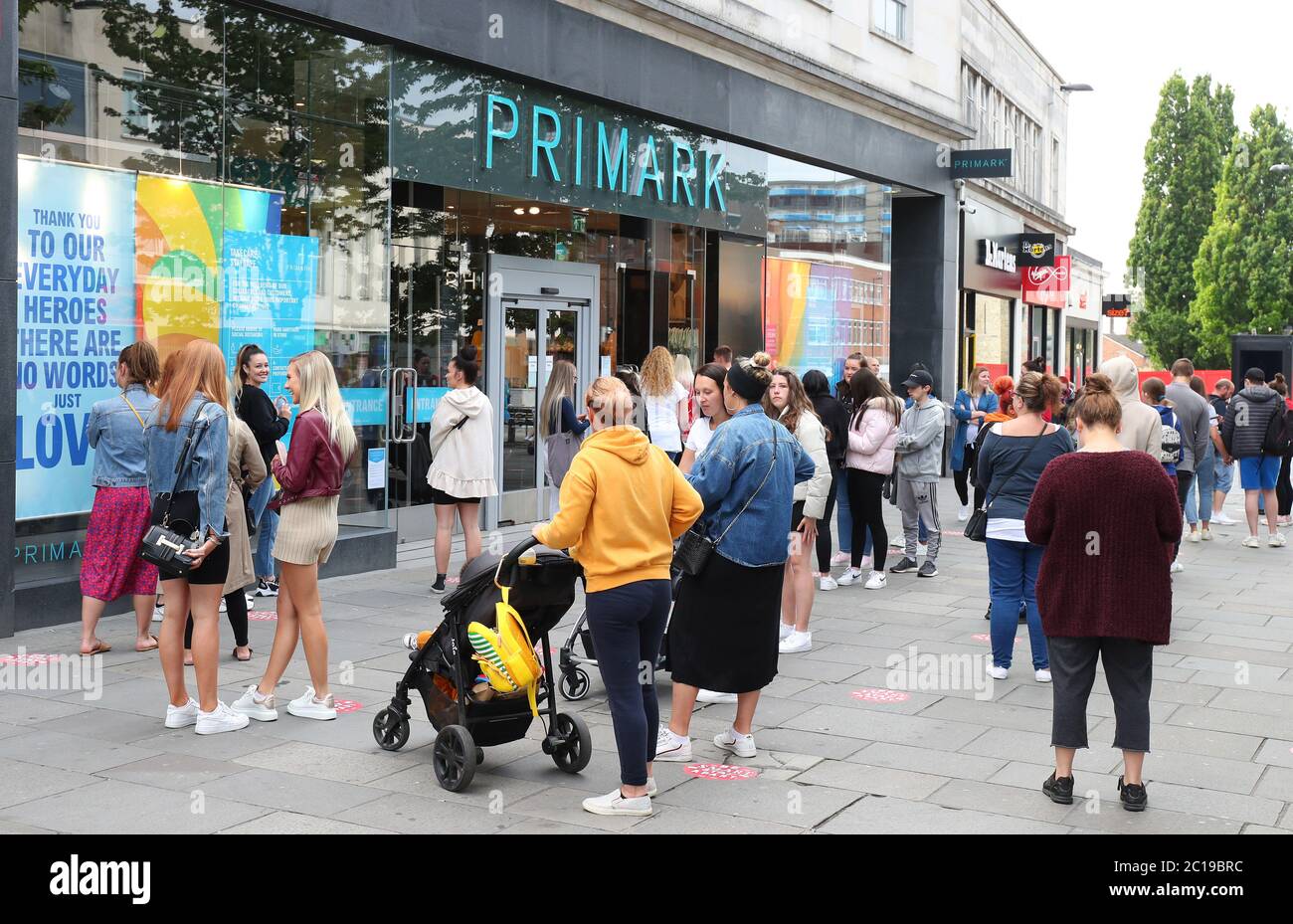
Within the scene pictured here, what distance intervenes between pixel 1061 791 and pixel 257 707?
12.6 ft

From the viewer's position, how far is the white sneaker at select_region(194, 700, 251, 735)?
654 centimetres

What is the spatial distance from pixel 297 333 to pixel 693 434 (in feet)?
11.6

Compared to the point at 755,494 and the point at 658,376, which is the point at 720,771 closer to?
the point at 755,494

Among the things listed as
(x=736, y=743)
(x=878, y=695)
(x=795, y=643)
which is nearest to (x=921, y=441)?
(x=795, y=643)

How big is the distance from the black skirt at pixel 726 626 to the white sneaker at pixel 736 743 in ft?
1.05

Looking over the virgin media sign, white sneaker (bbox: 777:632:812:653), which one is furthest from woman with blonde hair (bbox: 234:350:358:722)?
the virgin media sign

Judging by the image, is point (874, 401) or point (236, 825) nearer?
point (236, 825)

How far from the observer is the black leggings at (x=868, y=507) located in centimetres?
A: 1128

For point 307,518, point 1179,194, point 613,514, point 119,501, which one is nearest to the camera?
point 613,514

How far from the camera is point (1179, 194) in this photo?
199ft

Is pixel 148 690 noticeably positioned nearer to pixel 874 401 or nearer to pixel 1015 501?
pixel 1015 501

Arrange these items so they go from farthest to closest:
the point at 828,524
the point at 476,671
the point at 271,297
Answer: the point at 271,297 → the point at 828,524 → the point at 476,671

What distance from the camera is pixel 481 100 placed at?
41.9 ft
